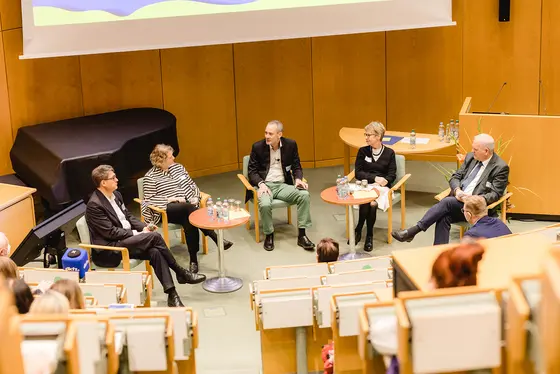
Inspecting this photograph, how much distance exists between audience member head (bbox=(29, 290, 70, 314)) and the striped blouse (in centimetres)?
376

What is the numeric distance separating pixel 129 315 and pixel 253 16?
19.1 feet

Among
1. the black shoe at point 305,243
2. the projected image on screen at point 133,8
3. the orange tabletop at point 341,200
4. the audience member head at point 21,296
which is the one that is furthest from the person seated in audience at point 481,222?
the projected image on screen at point 133,8

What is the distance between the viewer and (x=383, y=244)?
7375 mm

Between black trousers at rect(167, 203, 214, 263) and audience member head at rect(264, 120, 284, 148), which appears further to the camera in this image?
audience member head at rect(264, 120, 284, 148)

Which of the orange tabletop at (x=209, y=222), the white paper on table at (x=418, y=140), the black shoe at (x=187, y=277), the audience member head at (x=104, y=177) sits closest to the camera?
the audience member head at (x=104, y=177)

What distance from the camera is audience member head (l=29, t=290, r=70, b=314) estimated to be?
9.85 ft

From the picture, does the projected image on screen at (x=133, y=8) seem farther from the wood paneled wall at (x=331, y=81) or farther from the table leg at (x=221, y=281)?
the table leg at (x=221, y=281)

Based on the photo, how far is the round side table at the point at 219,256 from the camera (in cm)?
641

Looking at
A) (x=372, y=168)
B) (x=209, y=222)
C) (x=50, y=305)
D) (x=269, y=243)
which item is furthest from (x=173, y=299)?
(x=50, y=305)

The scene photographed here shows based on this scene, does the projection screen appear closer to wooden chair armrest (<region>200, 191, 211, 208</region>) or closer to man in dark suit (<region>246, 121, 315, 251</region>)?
man in dark suit (<region>246, 121, 315, 251</region>)

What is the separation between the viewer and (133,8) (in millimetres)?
8094

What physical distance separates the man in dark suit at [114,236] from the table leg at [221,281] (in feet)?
1.42

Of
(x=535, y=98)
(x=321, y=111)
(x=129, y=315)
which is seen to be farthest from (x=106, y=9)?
(x=129, y=315)

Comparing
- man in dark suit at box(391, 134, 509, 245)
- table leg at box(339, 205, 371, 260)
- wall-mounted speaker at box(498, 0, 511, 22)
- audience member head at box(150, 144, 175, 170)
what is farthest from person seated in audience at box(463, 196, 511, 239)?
wall-mounted speaker at box(498, 0, 511, 22)
